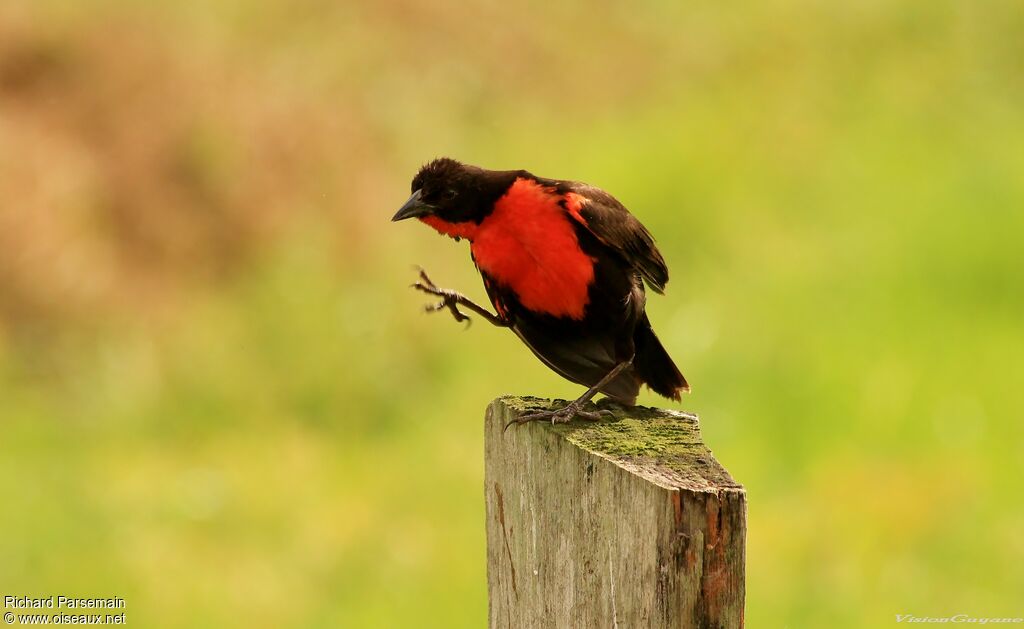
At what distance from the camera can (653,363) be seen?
4.02m

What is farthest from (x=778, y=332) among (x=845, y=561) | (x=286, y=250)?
(x=286, y=250)

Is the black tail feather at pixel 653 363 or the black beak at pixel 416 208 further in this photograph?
the black beak at pixel 416 208

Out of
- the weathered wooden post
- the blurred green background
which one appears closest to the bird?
the weathered wooden post

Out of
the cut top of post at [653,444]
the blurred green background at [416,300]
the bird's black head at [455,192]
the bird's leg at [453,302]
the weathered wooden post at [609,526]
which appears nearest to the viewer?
the weathered wooden post at [609,526]

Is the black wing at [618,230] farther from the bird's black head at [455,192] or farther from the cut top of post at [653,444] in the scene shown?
the cut top of post at [653,444]

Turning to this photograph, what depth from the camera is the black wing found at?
3891mm

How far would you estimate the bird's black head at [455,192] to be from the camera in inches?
161

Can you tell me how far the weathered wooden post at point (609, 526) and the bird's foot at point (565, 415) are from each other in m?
0.02

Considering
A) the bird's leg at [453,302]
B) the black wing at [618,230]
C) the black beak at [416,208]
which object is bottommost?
the bird's leg at [453,302]

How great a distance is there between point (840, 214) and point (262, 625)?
207 inches

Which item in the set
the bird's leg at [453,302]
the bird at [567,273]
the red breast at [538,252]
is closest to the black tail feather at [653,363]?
the bird at [567,273]

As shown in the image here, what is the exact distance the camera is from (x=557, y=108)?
1122 centimetres

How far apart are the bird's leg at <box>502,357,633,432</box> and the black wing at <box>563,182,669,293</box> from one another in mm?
298

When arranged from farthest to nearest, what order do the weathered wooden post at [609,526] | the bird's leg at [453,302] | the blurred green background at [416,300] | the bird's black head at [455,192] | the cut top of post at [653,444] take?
1. the blurred green background at [416,300]
2. the bird's black head at [455,192]
3. the bird's leg at [453,302]
4. the cut top of post at [653,444]
5. the weathered wooden post at [609,526]
